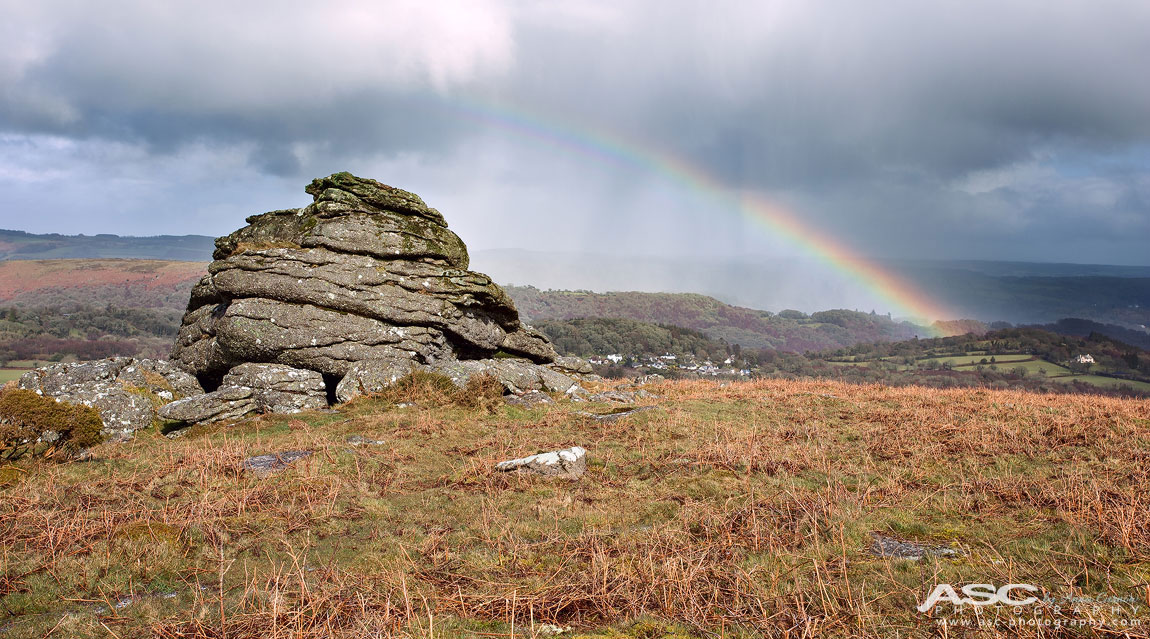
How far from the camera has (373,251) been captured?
19.4 m

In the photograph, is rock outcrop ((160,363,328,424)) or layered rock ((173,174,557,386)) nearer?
rock outcrop ((160,363,328,424))

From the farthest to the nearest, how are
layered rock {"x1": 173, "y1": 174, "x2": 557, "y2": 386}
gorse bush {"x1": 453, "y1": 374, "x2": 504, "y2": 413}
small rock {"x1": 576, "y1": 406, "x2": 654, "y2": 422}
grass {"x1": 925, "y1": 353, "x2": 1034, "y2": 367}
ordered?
grass {"x1": 925, "y1": 353, "x2": 1034, "y2": 367}, layered rock {"x1": 173, "y1": 174, "x2": 557, "y2": 386}, gorse bush {"x1": 453, "y1": 374, "x2": 504, "y2": 413}, small rock {"x1": 576, "y1": 406, "x2": 654, "y2": 422}

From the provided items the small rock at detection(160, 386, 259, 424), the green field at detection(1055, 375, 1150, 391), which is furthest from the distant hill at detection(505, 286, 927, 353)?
the small rock at detection(160, 386, 259, 424)

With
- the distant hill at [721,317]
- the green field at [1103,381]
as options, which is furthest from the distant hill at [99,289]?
the green field at [1103,381]

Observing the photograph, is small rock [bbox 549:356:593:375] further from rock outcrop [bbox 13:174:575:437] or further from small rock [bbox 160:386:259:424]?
small rock [bbox 160:386:259:424]

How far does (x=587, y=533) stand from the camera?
6457 mm

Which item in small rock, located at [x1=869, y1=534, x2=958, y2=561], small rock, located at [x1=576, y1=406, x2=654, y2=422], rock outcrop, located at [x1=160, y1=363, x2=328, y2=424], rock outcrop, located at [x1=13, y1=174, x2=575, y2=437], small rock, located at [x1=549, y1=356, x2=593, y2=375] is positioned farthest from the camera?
small rock, located at [x1=549, y1=356, x2=593, y2=375]

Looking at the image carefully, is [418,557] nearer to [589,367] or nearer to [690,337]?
[589,367]

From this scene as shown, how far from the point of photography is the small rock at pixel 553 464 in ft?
30.1

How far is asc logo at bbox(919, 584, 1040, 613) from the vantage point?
442 cm

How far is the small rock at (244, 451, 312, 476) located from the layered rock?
21.9 ft

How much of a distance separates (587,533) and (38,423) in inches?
407

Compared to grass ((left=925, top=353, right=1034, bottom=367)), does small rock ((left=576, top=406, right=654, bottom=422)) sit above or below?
above

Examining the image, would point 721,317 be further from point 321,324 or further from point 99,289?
point 99,289
